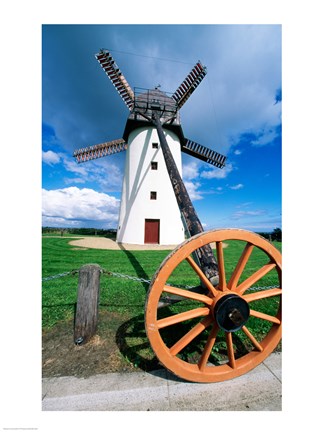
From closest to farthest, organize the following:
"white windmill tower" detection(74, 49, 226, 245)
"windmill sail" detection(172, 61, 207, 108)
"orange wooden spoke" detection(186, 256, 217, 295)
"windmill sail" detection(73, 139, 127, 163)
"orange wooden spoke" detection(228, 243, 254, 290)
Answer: "orange wooden spoke" detection(186, 256, 217, 295) → "orange wooden spoke" detection(228, 243, 254, 290) → "white windmill tower" detection(74, 49, 226, 245) → "windmill sail" detection(172, 61, 207, 108) → "windmill sail" detection(73, 139, 127, 163)

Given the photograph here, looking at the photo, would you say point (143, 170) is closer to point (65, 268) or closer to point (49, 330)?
point (65, 268)

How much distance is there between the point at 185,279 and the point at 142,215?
8906 millimetres

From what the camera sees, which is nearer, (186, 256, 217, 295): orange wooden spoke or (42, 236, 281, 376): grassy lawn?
(186, 256, 217, 295): orange wooden spoke

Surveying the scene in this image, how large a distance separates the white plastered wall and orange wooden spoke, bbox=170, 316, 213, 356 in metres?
11.9

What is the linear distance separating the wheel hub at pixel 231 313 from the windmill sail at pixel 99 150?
636 inches

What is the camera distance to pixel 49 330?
2975 mm

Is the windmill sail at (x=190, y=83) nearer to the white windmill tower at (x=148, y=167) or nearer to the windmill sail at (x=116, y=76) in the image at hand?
the white windmill tower at (x=148, y=167)

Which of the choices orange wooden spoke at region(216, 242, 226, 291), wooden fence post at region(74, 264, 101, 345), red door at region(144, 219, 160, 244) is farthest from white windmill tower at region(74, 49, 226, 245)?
orange wooden spoke at region(216, 242, 226, 291)

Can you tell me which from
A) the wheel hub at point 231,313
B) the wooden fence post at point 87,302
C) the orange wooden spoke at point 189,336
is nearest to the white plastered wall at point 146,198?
the wooden fence post at point 87,302

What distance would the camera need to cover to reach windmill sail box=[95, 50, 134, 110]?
13109mm

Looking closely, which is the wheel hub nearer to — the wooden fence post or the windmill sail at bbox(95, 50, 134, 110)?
the wooden fence post

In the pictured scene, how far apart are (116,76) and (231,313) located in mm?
17027

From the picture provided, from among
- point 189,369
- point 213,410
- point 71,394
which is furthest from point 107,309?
point 213,410

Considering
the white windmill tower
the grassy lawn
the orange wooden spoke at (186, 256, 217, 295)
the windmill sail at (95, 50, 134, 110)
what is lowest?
the grassy lawn
